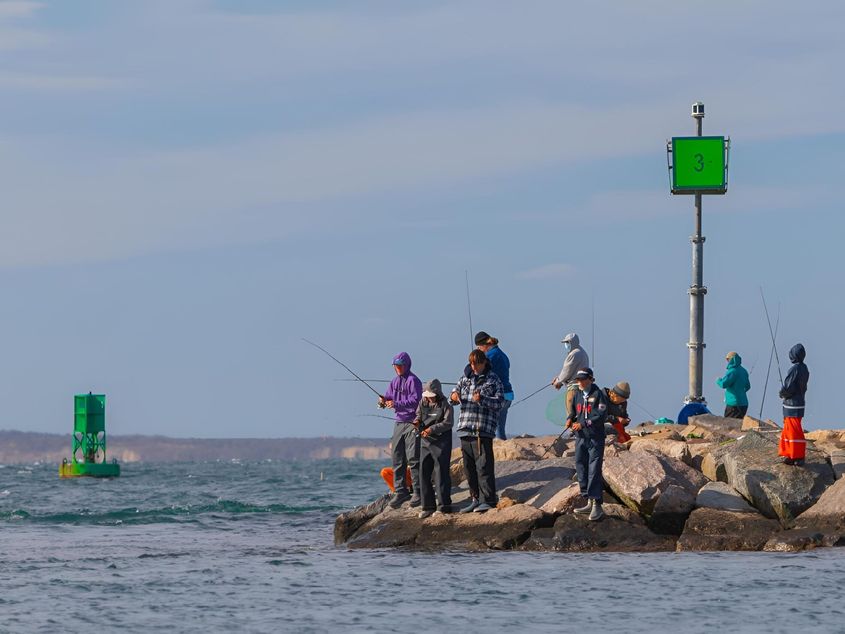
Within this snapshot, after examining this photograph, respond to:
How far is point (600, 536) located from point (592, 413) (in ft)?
4.45

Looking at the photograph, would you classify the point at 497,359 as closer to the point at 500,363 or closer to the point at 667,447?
the point at 500,363

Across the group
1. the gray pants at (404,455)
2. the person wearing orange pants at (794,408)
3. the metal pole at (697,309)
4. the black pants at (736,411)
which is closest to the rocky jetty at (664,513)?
the person wearing orange pants at (794,408)

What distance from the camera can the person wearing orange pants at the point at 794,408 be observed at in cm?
1583

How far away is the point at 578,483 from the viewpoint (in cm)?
1573

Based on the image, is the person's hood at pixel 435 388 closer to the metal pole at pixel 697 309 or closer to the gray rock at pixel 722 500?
the gray rock at pixel 722 500

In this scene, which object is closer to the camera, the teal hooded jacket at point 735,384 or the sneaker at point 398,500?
the sneaker at point 398,500

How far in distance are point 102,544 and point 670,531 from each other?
7561 mm

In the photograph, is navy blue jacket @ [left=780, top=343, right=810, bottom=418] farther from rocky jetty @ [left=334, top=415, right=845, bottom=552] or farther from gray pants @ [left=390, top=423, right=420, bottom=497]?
gray pants @ [left=390, top=423, right=420, bottom=497]

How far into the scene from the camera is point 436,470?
52.0 feet

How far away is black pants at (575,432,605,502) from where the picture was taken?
15234 mm

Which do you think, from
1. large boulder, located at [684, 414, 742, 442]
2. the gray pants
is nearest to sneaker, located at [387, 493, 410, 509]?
the gray pants

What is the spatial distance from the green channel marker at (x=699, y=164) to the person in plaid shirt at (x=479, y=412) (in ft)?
37.7

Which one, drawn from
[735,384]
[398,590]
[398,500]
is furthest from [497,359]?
[735,384]

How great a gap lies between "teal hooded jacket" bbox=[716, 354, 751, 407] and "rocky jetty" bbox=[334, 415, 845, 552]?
563 cm
